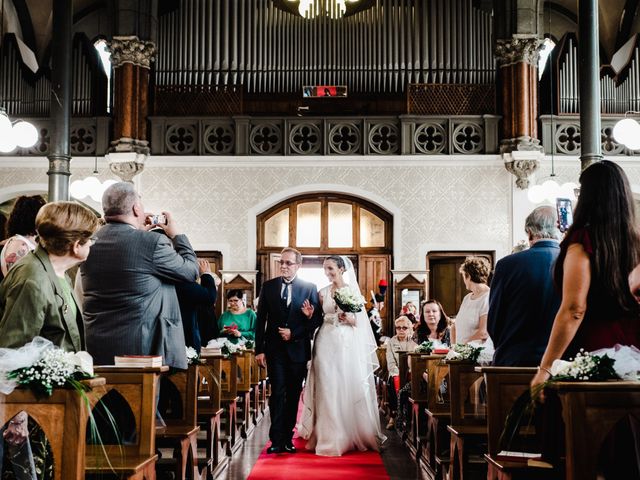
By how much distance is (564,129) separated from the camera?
14.8m

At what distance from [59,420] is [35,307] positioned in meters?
0.53

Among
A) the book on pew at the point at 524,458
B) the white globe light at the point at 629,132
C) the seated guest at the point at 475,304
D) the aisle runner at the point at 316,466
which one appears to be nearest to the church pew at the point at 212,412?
the aisle runner at the point at 316,466

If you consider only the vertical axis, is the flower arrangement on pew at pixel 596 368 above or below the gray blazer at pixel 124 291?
below

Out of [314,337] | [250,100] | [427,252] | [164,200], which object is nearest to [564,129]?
[427,252]

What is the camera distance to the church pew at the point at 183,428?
5.13 metres

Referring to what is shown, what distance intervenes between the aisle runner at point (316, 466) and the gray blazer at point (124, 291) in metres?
2.40

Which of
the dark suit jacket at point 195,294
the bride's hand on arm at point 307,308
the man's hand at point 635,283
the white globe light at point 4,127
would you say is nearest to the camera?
the man's hand at point 635,283

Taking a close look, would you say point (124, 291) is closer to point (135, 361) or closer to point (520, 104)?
point (135, 361)

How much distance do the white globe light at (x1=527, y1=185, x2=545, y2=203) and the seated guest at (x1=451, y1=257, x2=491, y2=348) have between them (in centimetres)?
688

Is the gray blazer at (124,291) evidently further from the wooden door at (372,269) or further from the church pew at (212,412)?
the wooden door at (372,269)

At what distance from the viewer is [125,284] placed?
14.8 feet

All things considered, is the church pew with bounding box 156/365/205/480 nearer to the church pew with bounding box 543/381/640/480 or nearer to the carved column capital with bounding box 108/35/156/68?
the church pew with bounding box 543/381/640/480

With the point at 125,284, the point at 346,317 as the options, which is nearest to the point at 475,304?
the point at 346,317

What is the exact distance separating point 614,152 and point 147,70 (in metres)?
8.89
